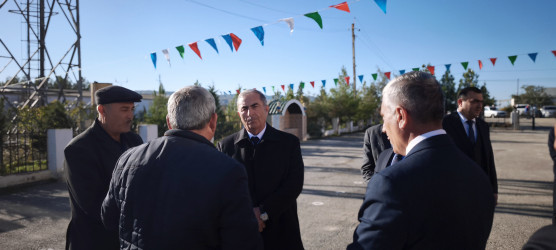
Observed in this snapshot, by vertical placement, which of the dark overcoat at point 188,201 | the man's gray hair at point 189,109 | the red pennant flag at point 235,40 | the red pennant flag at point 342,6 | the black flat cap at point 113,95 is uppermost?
the red pennant flag at point 342,6

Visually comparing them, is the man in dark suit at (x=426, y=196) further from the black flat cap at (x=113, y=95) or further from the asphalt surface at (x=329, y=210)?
the asphalt surface at (x=329, y=210)

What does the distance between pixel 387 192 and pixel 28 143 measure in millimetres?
9994

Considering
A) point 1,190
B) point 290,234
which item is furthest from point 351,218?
point 1,190

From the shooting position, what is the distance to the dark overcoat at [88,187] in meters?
2.14

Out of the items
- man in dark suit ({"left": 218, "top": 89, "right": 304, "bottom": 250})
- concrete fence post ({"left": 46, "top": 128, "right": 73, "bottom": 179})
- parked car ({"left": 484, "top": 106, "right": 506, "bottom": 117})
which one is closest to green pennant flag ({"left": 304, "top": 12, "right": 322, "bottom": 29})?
man in dark suit ({"left": 218, "top": 89, "right": 304, "bottom": 250})

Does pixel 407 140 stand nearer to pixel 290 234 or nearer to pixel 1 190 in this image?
pixel 290 234

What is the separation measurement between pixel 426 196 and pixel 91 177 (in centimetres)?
199

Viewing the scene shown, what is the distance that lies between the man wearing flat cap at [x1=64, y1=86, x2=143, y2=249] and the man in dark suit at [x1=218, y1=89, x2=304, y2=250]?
36.3 inches

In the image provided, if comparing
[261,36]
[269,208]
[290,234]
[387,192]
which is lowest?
[290,234]

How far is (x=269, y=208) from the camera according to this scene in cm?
257

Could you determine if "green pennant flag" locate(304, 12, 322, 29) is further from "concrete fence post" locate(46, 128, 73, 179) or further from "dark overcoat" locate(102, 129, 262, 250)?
"concrete fence post" locate(46, 128, 73, 179)

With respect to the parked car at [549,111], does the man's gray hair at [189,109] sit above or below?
above

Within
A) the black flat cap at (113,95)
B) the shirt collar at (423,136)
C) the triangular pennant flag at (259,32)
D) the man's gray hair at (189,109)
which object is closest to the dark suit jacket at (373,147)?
the shirt collar at (423,136)

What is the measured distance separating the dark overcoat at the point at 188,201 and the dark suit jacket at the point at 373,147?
86.7 inches
